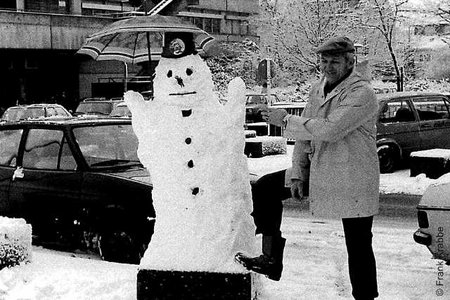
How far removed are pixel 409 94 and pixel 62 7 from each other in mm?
33864

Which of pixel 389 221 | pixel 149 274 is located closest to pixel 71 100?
pixel 389 221

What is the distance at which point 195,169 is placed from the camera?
514 cm

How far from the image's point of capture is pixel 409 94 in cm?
1490

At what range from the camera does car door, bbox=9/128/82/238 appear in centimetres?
735

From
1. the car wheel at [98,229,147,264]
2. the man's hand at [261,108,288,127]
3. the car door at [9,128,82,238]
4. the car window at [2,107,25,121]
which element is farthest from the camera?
the car window at [2,107,25,121]

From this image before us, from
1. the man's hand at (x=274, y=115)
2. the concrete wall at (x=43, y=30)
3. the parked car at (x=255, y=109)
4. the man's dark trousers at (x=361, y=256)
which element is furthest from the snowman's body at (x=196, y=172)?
the concrete wall at (x=43, y=30)

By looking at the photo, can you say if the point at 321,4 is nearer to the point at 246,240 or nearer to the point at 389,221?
the point at 389,221

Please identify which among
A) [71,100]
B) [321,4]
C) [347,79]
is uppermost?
[321,4]

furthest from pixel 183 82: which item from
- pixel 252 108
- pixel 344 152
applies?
pixel 252 108

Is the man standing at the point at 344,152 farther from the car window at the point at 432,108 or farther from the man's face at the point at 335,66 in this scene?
the car window at the point at 432,108

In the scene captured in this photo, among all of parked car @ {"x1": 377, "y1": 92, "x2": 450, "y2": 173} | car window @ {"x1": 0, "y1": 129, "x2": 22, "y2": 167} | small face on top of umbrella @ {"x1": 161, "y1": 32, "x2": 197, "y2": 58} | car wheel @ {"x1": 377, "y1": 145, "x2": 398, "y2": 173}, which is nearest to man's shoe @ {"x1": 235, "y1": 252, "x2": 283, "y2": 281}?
small face on top of umbrella @ {"x1": 161, "y1": 32, "x2": 197, "y2": 58}

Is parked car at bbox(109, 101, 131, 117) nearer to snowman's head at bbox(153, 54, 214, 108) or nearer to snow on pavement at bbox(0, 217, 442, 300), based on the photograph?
snow on pavement at bbox(0, 217, 442, 300)

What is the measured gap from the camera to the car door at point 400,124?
14469 mm

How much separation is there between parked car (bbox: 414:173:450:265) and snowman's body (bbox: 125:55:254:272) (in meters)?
1.57
